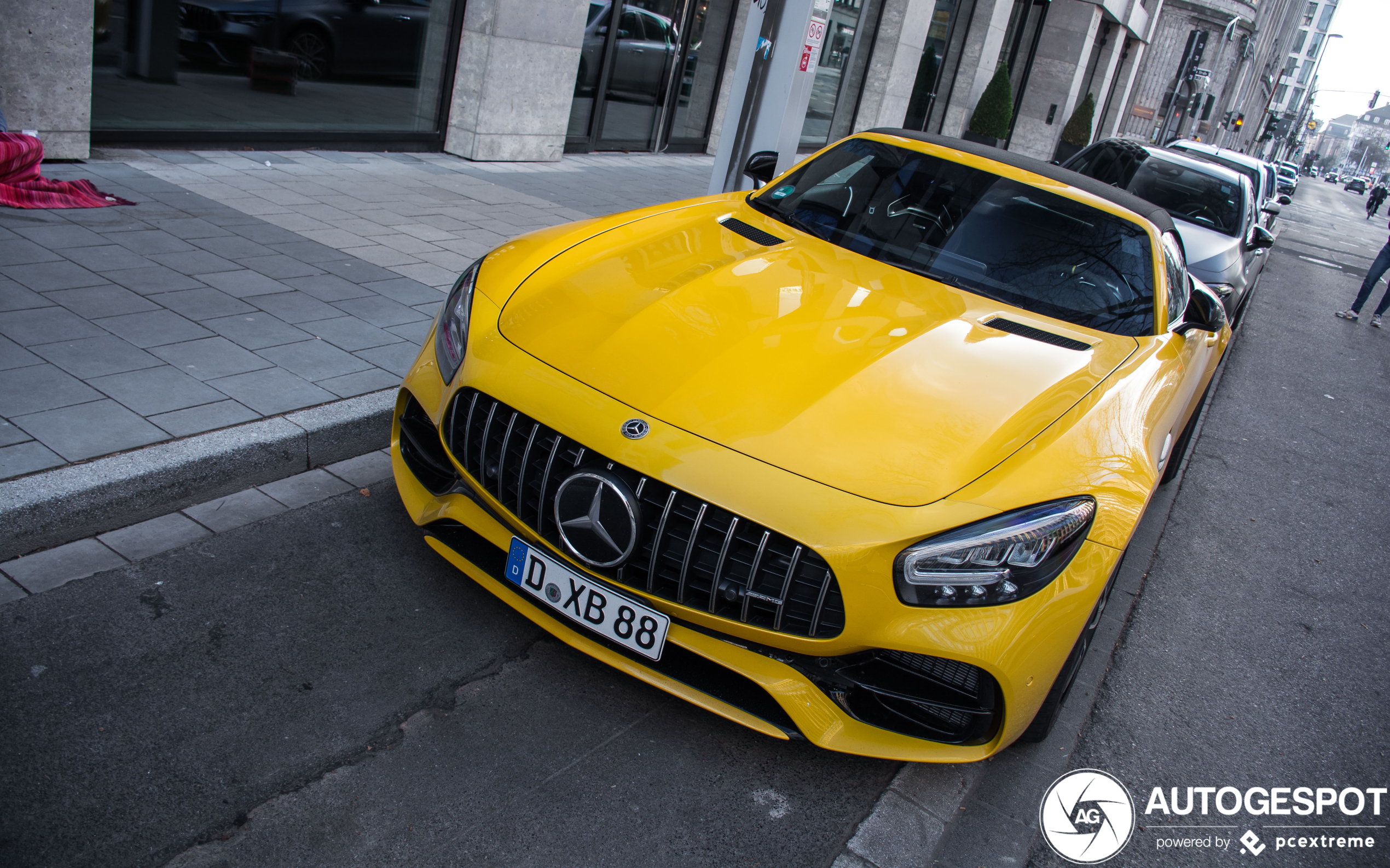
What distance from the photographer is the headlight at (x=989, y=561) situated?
92.4 inches

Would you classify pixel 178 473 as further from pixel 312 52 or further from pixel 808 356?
pixel 312 52

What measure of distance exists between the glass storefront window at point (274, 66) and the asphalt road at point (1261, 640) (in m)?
7.45

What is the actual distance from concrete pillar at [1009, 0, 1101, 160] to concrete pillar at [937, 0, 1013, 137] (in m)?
4.41

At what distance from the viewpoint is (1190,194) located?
9492 mm

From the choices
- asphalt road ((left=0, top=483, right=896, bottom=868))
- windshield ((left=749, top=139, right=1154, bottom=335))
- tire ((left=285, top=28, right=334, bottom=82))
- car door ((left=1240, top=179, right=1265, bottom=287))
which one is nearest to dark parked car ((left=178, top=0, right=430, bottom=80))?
tire ((left=285, top=28, right=334, bottom=82))

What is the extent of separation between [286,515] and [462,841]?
159 cm

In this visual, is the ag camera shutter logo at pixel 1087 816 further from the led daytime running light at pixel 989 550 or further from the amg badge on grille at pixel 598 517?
the amg badge on grille at pixel 598 517

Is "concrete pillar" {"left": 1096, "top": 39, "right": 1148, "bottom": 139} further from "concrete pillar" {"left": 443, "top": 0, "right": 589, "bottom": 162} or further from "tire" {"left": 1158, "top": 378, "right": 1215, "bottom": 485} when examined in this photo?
"tire" {"left": 1158, "top": 378, "right": 1215, "bottom": 485}

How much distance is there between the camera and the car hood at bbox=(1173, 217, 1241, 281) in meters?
8.11

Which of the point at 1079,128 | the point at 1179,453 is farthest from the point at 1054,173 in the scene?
the point at 1079,128

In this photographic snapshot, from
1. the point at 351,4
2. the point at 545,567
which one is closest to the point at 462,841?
the point at 545,567

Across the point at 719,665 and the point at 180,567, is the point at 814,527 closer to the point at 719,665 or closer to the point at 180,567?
the point at 719,665

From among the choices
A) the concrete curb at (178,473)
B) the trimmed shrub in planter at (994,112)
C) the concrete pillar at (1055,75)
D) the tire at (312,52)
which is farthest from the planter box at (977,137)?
the concrete curb at (178,473)

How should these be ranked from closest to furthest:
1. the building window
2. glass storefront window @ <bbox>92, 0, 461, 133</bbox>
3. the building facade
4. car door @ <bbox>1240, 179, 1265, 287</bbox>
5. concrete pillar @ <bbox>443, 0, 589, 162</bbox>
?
1. the building facade
2. glass storefront window @ <bbox>92, 0, 461, 133</bbox>
3. car door @ <bbox>1240, 179, 1265, 287</bbox>
4. concrete pillar @ <bbox>443, 0, 589, 162</bbox>
5. the building window
